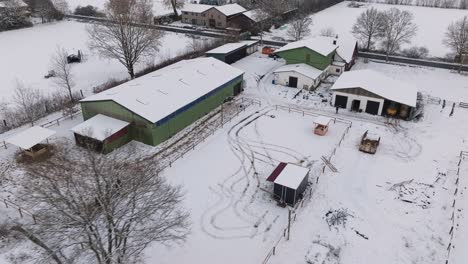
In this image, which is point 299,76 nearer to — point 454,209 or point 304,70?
point 304,70

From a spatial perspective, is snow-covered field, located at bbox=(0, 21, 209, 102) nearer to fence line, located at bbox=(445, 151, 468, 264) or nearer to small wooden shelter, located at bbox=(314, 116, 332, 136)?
small wooden shelter, located at bbox=(314, 116, 332, 136)

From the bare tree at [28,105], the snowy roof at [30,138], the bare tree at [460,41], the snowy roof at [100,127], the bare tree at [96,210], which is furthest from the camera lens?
the bare tree at [460,41]

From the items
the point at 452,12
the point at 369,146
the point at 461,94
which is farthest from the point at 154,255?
the point at 452,12

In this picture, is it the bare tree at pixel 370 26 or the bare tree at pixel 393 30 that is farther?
the bare tree at pixel 370 26

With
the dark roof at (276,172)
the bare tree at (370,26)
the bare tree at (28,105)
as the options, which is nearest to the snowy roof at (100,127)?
the bare tree at (28,105)

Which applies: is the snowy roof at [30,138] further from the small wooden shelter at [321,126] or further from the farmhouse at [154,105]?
the small wooden shelter at [321,126]

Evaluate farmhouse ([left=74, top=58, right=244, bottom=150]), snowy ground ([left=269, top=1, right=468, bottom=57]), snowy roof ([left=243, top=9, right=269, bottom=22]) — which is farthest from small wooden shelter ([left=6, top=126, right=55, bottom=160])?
snowy roof ([left=243, top=9, right=269, bottom=22])

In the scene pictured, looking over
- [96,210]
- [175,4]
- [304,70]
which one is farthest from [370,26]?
[96,210]
